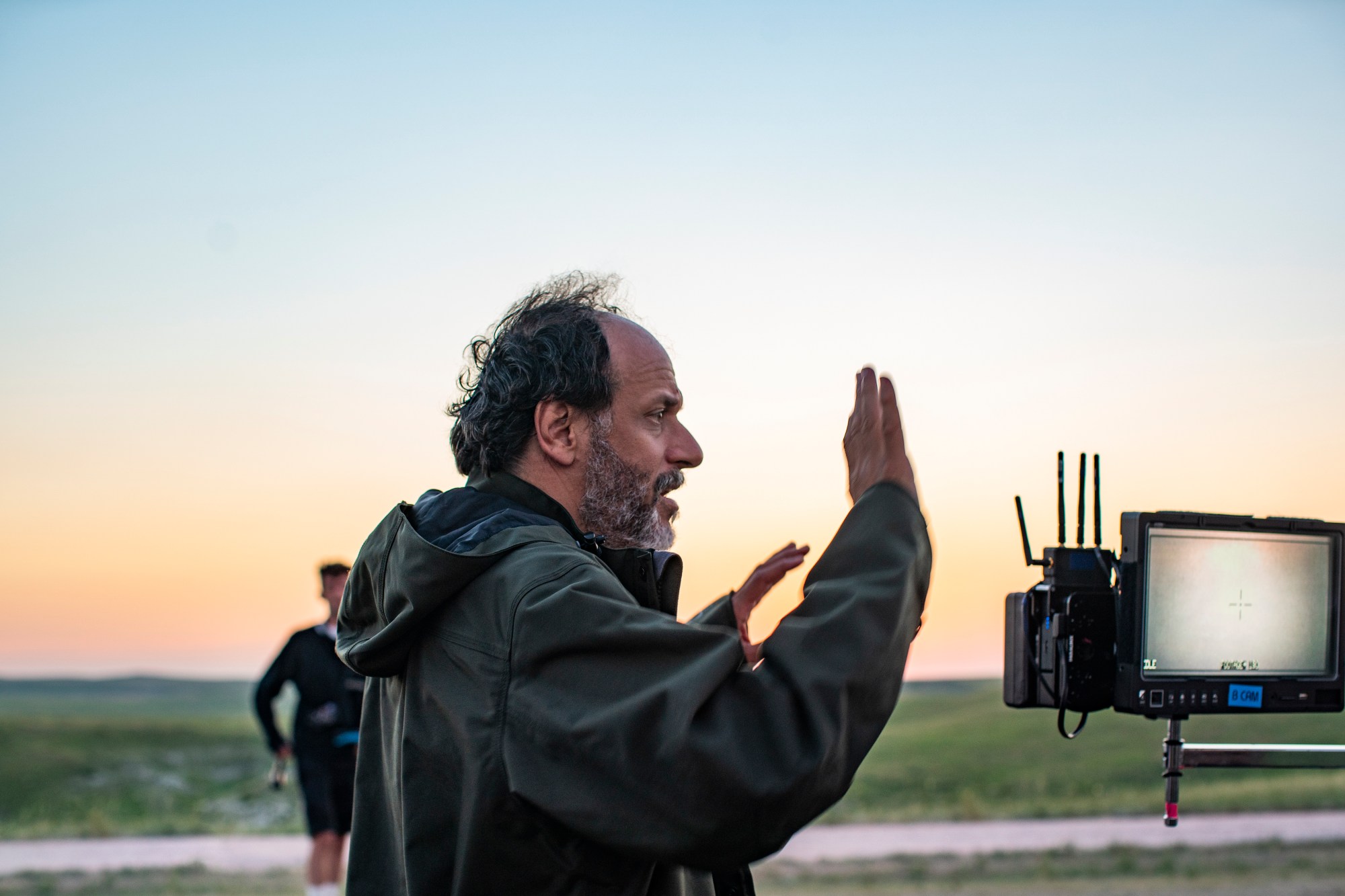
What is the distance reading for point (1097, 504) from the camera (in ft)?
8.41

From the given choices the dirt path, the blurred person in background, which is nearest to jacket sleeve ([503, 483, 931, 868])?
the blurred person in background

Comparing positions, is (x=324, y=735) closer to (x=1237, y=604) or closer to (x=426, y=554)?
(x=1237, y=604)

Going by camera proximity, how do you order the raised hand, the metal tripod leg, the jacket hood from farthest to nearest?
1. the metal tripod leg
2. the raised hand
3. the jacket hood

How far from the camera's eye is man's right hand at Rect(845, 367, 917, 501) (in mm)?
1488

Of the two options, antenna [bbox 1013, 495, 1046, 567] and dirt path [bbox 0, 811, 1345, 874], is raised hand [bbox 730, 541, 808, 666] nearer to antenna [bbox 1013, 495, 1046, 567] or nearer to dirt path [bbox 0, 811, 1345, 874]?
antenna [bbox 1013, 495, 1046, 567]

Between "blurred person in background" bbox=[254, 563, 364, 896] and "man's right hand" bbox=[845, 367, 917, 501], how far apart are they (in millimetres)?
6130

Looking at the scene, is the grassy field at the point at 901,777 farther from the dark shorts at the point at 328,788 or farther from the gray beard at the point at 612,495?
the gray beard at the point at 612,495

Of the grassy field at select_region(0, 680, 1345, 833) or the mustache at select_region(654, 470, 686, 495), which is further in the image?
the grassy field at select_region(0, 680, 1345, 833)

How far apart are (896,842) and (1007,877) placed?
2005 millimetres

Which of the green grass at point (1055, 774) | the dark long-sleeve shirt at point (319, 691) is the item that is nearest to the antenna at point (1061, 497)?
the dark long-sleeve shirt at point (319, 691)

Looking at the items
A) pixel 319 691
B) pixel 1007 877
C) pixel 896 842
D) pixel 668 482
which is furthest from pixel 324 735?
pixel 668 482

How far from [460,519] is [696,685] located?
472mm

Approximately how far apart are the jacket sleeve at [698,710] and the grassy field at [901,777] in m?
11.6

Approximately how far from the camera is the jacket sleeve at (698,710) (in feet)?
4.13
